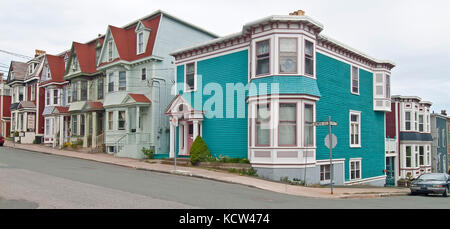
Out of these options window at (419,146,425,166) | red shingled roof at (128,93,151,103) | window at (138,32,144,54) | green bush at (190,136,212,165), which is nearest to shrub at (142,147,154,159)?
red shingled roof at (128,93,151,103)

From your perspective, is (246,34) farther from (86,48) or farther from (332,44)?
(86,48)

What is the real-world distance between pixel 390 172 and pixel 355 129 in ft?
26.6

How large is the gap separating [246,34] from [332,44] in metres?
5.68

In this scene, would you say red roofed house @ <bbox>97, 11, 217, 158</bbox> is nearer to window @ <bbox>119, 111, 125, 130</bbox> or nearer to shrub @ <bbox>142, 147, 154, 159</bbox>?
window @ <bbox>119, 111, 125, 130</bbox>

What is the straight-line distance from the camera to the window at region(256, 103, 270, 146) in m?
18.5

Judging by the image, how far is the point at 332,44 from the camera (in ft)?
72.5

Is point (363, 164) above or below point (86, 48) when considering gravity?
below

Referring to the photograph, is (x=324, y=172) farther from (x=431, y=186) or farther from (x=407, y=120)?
(x=407, y=120)

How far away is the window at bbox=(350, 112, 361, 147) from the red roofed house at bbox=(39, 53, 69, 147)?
26.1 metres

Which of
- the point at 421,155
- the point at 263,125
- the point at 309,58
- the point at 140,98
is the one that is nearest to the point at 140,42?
the point at 140,98

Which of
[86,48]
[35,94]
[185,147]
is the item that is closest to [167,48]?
[185,147]

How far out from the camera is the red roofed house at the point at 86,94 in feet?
104

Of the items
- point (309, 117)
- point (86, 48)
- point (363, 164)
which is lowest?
point (363, 164)

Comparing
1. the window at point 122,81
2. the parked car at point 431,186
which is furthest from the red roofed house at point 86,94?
the parked car at point 431,186
